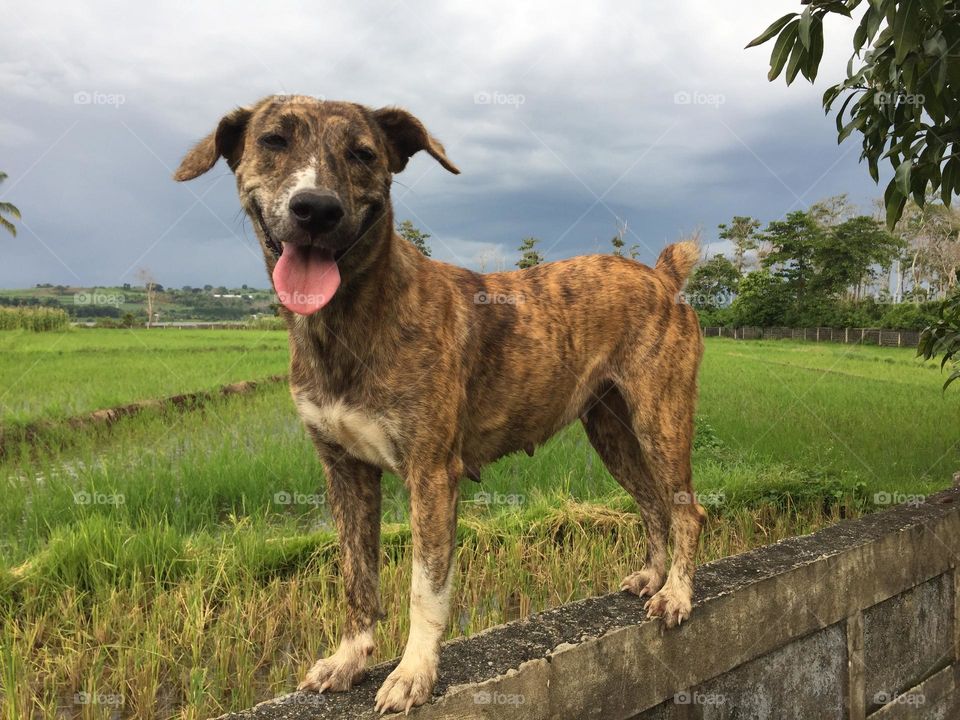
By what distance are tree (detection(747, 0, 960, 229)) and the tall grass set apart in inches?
750

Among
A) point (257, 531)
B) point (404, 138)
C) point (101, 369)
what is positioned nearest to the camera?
point (404, 138)

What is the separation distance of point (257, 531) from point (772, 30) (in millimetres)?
4465

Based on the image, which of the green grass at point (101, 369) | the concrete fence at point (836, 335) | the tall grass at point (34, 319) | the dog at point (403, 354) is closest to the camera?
the dog at point (403, 354)

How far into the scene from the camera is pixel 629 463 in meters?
3.86

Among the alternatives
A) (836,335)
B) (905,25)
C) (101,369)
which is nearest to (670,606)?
(905,25)

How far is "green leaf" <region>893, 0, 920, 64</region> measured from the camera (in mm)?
3441

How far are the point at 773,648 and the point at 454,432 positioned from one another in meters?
2.41

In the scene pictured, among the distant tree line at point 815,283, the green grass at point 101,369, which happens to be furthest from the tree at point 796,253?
the green grass at point 101,369

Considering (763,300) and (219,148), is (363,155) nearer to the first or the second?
(219,148)

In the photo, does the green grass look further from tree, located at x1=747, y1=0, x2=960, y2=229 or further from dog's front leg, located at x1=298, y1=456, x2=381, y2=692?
tree, located at x1=747, y1=0, x2=960, y2=229

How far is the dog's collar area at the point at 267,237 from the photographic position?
2.42 m

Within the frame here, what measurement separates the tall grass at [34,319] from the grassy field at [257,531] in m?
9.96

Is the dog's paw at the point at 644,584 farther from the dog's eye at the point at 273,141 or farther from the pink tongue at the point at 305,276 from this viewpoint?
the dog's eye at the point at 273,141

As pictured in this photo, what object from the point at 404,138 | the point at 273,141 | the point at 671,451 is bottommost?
the point at 671,451
